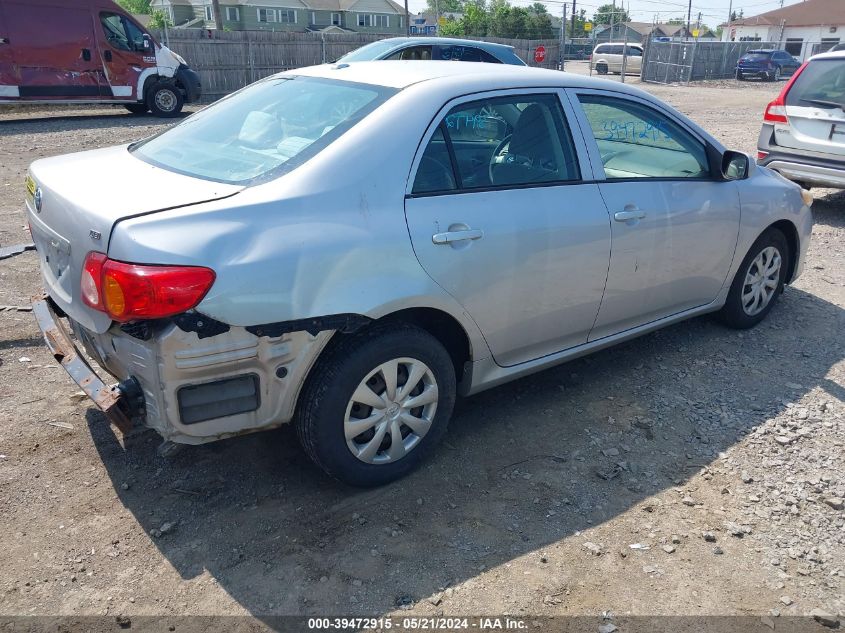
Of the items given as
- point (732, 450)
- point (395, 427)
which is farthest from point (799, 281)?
point (395, 427)

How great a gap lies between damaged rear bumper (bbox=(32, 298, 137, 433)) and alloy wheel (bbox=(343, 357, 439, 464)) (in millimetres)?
879

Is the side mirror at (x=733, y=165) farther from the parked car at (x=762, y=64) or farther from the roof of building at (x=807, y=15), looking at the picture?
the roof of building at (x=807, y=15)

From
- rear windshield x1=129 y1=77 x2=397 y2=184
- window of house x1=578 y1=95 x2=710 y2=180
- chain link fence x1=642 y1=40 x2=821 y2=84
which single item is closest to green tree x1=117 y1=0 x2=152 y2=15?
chain link fence x1=642 y1=40 x2=821 y2=84

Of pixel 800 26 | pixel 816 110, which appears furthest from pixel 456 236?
pixel 800 26

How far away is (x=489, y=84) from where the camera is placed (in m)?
3.54

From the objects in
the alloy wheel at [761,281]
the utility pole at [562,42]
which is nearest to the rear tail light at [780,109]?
the alloy wheel at [761,281]

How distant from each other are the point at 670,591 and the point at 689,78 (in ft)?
119

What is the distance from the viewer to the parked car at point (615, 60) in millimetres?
34938

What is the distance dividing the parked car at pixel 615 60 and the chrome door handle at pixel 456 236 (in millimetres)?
33985

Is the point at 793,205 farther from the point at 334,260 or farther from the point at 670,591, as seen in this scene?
the point at 334,260

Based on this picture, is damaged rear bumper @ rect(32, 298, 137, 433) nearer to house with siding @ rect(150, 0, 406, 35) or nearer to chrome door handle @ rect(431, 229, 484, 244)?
chrome door handle @ rect(431, 229, 484, 244)

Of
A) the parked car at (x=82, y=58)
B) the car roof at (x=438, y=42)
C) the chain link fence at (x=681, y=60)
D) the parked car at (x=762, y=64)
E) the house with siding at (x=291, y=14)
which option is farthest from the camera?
the house with siding at (x=291, y=14)

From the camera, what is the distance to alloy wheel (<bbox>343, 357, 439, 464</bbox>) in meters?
3.12

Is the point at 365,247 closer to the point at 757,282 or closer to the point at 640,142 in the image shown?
the point at 640,142
